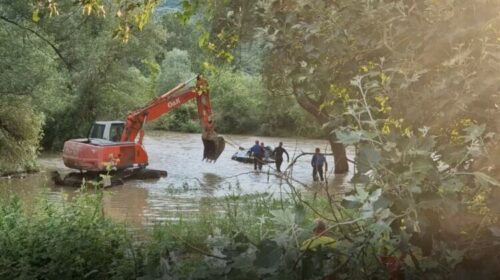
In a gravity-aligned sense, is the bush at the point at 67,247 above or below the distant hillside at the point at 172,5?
below

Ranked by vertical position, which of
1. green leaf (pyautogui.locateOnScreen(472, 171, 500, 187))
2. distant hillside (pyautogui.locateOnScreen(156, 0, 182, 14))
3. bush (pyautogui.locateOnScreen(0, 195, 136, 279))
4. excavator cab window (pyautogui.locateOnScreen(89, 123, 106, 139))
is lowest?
bush (pyautogui.locateOnScreen(0, 195, 136, 279))

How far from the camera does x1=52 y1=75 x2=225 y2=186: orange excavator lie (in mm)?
22828

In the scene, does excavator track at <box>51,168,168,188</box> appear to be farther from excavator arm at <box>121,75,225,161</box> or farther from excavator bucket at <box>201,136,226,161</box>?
excavator bucket at <box>201,136,226,161</box>

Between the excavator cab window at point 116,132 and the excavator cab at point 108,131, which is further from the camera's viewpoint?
the excavator cab window at point 116,132

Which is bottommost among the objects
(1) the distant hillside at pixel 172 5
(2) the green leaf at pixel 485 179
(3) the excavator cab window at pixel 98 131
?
(3) the excavator cab window at pixel 98 131

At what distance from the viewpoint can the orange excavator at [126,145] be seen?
22828mm

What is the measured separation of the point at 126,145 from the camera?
78.2ft

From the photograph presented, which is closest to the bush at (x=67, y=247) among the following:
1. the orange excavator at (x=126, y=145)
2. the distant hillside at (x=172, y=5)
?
the distant hillside at (x=172, y=5)

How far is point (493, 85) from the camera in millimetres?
2195

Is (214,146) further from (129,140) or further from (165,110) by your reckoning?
(129,140)

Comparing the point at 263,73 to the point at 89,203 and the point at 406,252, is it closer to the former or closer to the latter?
the point at 89,203

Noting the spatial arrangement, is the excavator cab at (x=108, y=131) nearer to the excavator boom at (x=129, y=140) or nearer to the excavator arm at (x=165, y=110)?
the excavator boom at (x=129, y=140)

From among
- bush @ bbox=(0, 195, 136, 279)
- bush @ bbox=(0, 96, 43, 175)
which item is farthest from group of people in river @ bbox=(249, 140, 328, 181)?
bush @ bbox=(0, 96, 43, 175)

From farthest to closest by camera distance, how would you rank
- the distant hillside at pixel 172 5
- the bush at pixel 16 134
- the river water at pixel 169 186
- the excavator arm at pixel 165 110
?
the bush at pixel 16 134 → the excavator arm at pixel 165 110 → the river water at pixel 169 186 → the distant hillside at pixel 172 5
